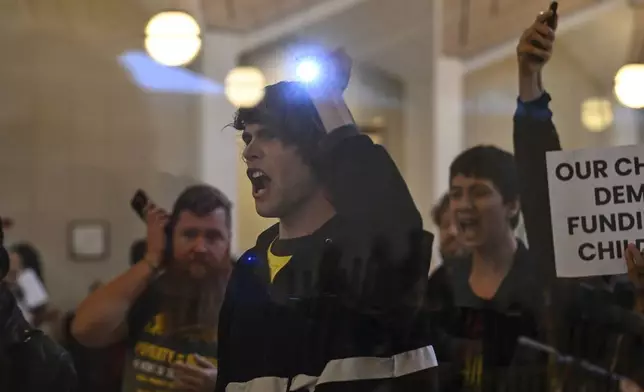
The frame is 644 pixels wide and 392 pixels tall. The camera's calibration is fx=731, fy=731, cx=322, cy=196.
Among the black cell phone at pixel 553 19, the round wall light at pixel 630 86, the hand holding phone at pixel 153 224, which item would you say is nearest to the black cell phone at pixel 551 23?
the black cell phone at pixel 553 19

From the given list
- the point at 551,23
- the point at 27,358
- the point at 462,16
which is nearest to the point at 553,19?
the point at 551,23

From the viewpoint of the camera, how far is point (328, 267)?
2.12 ft

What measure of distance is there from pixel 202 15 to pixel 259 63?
0.28ft

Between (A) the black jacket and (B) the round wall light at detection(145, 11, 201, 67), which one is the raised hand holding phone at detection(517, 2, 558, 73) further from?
(B) the round wall light at detection(145, 11, 201, 67)

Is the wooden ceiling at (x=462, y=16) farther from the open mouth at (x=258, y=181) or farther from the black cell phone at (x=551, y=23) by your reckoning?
the open mouth at (x=258, y=181)

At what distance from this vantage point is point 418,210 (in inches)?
26.9

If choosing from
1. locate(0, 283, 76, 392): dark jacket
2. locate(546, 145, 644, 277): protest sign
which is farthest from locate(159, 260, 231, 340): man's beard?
locate(546, 145, 644, 277): protest sign

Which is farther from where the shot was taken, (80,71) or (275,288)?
(80,71)

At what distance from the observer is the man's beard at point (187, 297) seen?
2.32ft

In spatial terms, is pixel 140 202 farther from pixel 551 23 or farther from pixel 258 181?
pixel 551 23

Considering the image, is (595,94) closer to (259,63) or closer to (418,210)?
(418,210)

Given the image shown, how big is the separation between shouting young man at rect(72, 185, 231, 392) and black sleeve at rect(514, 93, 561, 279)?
28 cm

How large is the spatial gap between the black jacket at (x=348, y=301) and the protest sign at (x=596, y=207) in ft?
0.45

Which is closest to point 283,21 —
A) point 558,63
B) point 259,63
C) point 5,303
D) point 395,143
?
point 259,63
